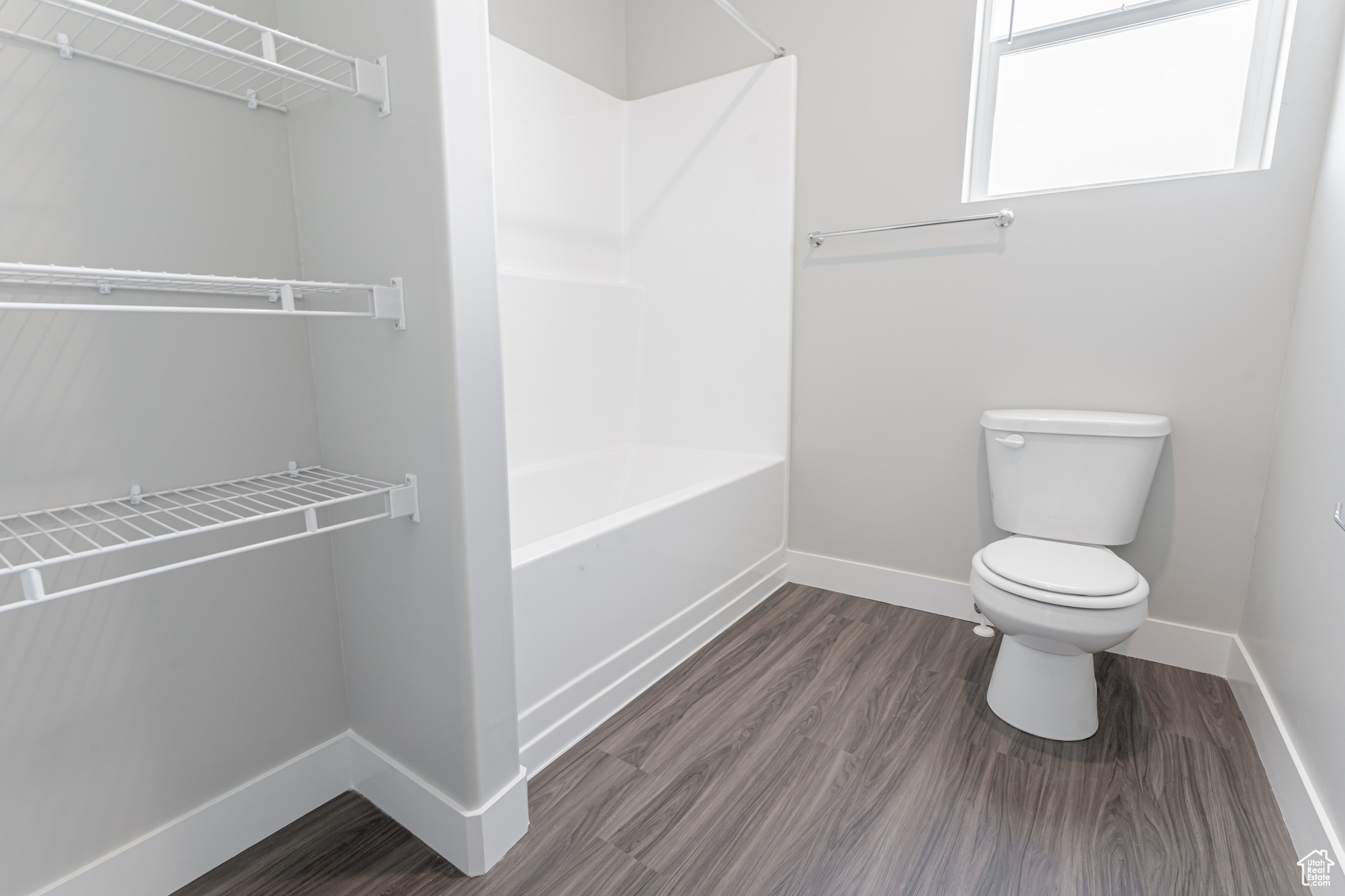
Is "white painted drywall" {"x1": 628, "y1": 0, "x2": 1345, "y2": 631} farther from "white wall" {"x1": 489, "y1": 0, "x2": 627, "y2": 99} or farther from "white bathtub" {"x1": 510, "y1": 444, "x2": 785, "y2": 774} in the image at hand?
"white bathtub" {"x1": 510, "y1": 444, "x2": 785, "y2": 774}

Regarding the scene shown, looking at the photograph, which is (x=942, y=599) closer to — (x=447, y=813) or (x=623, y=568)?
(x=623, y=568)

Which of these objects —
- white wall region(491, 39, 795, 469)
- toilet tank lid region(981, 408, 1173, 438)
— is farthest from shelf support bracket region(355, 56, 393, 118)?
toilet tank lid region(981, 408, 1173, 438)

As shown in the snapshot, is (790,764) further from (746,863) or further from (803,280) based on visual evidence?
(803,280)

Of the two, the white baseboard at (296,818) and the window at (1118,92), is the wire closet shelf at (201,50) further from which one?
the window at (1118,92)

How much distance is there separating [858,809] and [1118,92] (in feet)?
6.90

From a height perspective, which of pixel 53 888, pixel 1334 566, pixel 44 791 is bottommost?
pixel 53 888

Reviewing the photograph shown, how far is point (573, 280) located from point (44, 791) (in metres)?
2.00

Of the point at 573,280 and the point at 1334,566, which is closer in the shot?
the point at 1334,566

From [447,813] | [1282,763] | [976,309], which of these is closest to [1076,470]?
[976,309]

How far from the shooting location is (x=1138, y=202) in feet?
5.99

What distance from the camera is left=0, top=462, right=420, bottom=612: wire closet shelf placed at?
96 centimetres

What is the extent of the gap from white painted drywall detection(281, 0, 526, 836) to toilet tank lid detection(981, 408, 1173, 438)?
148 centimetres

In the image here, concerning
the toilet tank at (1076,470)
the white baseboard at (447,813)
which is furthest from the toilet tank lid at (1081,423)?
the white baseboard at (447,813)

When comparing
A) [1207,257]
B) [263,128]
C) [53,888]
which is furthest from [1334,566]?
[53,888]
